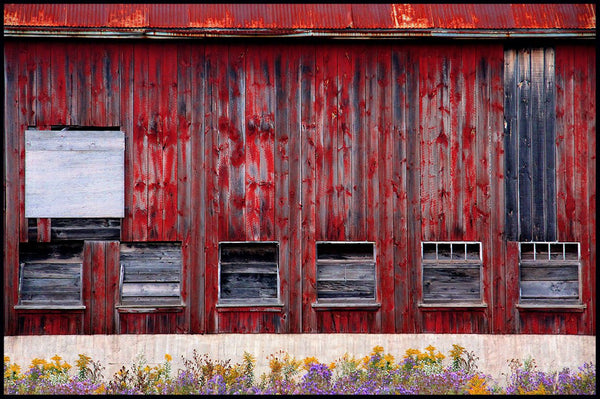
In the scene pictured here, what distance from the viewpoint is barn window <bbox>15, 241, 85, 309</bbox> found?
10930mm

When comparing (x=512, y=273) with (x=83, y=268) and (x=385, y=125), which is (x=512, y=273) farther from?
(x=83, y=268)

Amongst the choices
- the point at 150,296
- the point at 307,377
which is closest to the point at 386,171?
the point at 307,377

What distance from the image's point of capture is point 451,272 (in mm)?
11172

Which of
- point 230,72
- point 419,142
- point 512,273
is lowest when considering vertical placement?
point 512,273

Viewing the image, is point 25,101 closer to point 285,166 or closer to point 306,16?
point 285,166

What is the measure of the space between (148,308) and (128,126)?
2.84 m

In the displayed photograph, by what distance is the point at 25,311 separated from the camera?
10.9 meters

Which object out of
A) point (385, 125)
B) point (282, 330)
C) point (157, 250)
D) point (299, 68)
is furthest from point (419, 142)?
point (157, 250)

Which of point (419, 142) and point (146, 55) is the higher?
point (146, 55)

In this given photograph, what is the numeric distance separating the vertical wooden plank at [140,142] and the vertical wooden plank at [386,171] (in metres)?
3.62

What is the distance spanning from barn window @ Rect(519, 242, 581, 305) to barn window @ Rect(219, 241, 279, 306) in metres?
3.92

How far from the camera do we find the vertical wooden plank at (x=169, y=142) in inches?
433

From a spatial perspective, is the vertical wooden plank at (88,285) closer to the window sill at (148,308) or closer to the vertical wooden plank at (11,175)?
the window sill at (148,308)

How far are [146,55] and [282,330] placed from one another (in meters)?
4.77
